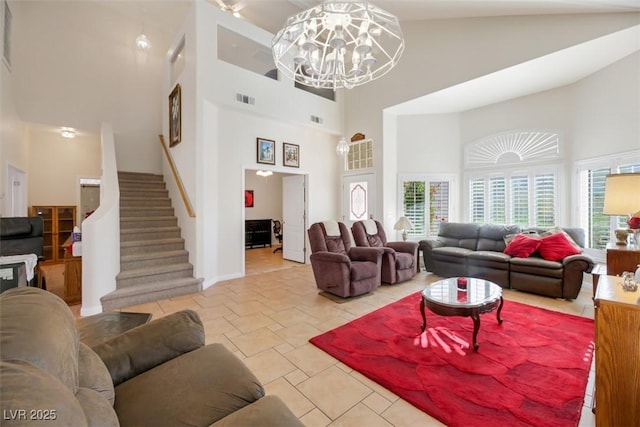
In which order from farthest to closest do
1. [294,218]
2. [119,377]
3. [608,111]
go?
[294,218], [608,111], [119,377]

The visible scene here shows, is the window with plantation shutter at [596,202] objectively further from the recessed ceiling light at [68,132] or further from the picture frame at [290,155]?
the recessed ceiling light at [68,132]

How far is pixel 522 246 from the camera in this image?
4.22 metres

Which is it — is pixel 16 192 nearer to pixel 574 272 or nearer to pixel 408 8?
pixel 408 8

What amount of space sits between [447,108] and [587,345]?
473 centimetres

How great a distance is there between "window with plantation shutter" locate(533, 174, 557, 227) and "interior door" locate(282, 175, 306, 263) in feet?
15.0

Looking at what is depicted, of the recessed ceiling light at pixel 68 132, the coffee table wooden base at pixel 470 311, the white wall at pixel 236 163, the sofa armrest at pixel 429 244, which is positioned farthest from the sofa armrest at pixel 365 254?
the recessed ceiling light at pixel 68 132

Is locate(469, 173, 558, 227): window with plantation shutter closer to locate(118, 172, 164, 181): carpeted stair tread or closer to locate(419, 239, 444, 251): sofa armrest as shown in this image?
locate(419, 239, 444, 251): sofa armrest

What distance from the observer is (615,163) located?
12.9 feet

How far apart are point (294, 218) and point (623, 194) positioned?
535cm

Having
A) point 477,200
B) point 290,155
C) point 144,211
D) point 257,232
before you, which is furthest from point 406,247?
point 257,232

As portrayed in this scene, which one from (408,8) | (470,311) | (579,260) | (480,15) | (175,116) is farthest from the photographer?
(175,116)

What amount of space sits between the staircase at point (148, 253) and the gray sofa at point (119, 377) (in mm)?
2570

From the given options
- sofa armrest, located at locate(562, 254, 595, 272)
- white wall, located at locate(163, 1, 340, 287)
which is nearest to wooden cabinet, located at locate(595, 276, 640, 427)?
sofa armrest, located at locate(562, 254, 595, 272)

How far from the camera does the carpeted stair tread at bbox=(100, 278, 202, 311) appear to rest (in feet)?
11.5
